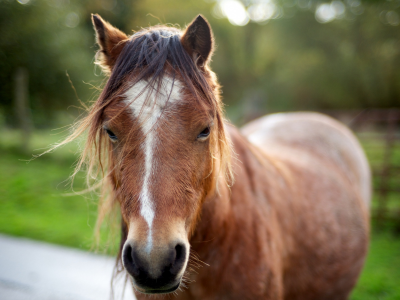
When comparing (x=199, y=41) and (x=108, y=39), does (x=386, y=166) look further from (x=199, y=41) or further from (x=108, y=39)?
(x=108, y=39)

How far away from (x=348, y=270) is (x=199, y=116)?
7.35 ft

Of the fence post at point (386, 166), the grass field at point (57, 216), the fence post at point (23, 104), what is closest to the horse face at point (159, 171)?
the grass field at point (57, 216)

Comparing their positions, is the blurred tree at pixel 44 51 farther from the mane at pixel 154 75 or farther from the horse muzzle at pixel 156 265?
the horse muzzle at pixel 156 265

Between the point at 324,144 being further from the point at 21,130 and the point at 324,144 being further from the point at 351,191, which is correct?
the point at 21,130

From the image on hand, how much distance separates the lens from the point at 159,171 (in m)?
1.13

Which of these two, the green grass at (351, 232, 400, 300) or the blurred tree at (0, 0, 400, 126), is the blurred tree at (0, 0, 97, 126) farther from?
the green grass at (351, 232, 400, 300)

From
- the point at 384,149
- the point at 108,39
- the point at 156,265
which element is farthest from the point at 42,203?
the point at 384,149

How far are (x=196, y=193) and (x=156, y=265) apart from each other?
0.39 m

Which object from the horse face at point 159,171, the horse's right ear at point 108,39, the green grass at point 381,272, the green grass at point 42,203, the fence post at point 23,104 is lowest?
the green grass at point 42,203

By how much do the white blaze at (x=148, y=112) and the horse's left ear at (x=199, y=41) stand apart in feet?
0.87

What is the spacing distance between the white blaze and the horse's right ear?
353mm

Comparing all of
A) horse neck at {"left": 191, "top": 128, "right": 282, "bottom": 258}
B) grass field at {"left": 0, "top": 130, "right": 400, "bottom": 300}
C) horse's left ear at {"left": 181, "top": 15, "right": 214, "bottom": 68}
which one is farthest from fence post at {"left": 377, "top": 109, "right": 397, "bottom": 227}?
horse's left ear at {"left": 181, "top": 15, "right": 214, "bottom": 68}

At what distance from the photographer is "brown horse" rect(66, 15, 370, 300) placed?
110 centimetres

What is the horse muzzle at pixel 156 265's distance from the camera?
3.27ft
